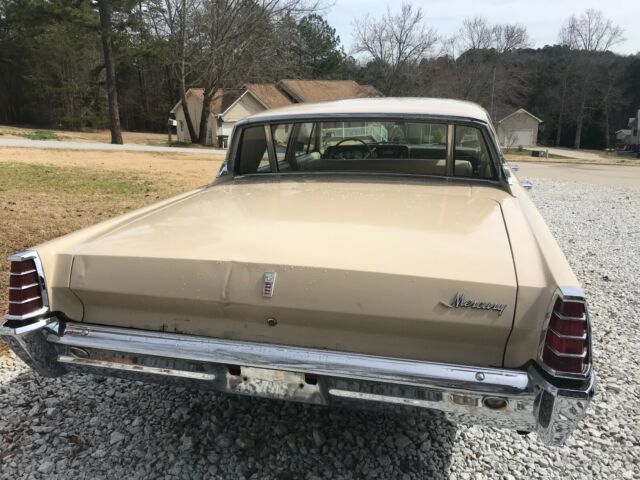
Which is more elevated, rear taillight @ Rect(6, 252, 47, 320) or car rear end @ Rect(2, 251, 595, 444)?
rear taillight @ Rect(6, 252, 47, 320)

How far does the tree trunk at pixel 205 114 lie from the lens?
35156 millimetres

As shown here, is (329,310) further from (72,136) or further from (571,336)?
(72,136)

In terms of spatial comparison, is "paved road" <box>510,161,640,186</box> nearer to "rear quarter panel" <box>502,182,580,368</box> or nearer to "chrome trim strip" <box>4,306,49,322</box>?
"rear quarter panel" <box>502,182,580,368</box>

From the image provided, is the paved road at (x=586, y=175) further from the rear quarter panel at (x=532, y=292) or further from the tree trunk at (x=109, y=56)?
the tree trunk at (x=109, y=56)

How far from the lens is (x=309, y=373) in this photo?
1750mm

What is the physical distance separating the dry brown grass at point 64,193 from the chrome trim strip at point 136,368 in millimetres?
1523

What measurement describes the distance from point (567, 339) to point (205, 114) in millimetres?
37009

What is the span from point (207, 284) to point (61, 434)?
1.30m

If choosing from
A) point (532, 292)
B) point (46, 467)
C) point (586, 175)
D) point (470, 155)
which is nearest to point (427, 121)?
point (470, 155)

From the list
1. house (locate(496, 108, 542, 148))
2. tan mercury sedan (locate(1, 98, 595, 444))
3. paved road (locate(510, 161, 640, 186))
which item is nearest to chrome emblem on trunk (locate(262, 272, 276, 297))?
tan mercury sedan (locate(1, 98, 595, 444))

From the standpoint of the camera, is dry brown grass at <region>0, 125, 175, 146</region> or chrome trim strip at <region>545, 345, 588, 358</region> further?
dry brown grass at <region>0, 125, 175, 146</region>

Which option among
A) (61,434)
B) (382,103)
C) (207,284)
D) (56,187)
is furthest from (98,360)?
(56,187)

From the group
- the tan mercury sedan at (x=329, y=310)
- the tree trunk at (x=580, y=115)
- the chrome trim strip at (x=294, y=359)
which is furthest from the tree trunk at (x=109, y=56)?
the tree trunk at (x=580, y=115)

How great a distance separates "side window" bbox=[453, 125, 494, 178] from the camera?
10.1 ft
